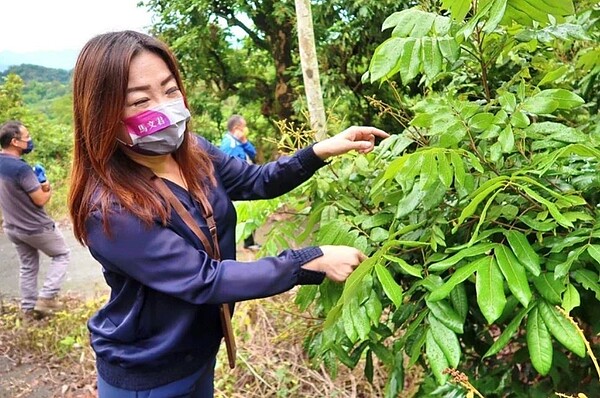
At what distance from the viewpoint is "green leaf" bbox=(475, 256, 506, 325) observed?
1.02 metres

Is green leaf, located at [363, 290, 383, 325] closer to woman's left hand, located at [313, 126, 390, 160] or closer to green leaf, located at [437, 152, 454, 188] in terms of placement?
green leaf, located at [437, 152, 454, 188]

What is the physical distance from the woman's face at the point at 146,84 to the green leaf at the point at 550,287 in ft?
3.16

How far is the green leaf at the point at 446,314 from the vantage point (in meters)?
1.15

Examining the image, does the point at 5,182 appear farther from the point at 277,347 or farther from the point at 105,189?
the point at 105,189

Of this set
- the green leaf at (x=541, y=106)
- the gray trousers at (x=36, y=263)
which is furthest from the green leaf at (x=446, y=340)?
the gray trousers at (x=36, y=263)

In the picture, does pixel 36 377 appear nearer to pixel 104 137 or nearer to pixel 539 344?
pixel 104 137

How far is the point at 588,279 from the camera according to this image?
110cm

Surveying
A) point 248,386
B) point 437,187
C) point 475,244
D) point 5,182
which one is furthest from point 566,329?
point 5,182

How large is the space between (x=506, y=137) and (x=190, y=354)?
101 cm

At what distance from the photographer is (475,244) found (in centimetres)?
119

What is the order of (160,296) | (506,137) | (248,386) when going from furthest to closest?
(248,386) → (160,296) → (506,137)

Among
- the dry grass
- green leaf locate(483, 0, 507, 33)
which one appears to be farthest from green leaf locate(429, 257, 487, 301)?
the dry grass

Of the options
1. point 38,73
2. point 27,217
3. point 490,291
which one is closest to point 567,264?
point 490,291

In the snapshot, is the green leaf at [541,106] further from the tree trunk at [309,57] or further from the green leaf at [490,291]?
the tree trunk at [309,57]
